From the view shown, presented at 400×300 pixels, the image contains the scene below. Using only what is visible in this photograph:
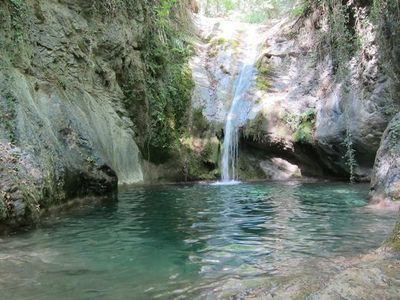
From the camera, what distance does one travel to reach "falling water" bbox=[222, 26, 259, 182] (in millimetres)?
14406

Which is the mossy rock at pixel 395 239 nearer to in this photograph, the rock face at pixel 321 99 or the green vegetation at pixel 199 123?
the rock face at pixel 321 99

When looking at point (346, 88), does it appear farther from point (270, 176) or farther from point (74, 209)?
point (74, 209)

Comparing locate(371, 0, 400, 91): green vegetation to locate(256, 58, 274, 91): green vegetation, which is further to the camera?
locate(256, 58, 274, 91): green vegetation

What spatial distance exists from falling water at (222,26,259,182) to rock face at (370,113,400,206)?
6.16 meters

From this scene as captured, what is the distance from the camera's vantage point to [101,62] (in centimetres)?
1209

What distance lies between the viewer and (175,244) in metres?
5.40

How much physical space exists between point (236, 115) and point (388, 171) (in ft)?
24.9

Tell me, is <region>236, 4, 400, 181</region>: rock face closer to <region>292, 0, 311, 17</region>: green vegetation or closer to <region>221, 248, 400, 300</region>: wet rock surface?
<region>292, 0, 311, 17</region>: green vegetation

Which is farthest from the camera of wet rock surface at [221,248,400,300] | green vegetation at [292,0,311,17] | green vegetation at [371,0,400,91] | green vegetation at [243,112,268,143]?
green vegetation at [292,0,311,17]

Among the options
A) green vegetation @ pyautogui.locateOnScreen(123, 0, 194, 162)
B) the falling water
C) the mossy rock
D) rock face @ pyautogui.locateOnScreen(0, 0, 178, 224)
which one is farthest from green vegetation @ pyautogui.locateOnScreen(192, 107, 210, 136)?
the mossy rock

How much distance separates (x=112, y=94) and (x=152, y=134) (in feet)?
6.36

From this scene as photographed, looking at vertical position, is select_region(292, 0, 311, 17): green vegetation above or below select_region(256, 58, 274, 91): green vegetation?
above

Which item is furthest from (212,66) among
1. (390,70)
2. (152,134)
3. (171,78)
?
(390,70)

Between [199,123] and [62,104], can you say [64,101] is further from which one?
[199,123]
